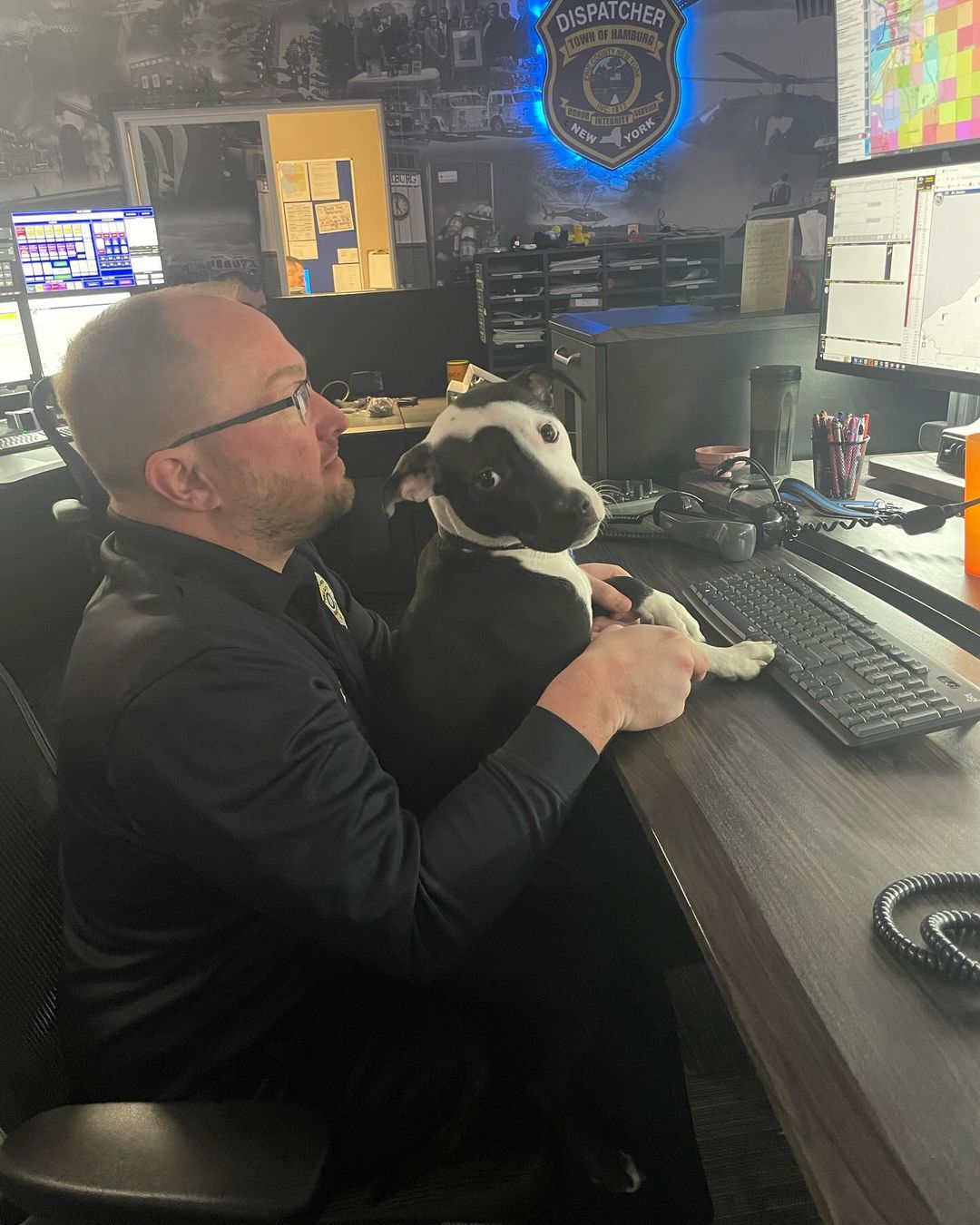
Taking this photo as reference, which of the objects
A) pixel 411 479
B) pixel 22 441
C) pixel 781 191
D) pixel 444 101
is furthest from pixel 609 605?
pixel 781 191

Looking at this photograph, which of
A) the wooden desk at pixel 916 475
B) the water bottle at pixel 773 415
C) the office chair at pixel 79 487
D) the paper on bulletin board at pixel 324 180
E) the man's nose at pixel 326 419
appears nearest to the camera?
the man's nose at pixel 326 419

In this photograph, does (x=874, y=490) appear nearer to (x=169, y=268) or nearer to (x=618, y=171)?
(x=618, y=171)

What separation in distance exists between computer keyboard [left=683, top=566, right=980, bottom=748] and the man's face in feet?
1.83

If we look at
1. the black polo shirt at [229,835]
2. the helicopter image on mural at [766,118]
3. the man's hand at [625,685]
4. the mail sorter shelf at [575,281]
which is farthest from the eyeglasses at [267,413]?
the helicopter image on mural at [766,118]

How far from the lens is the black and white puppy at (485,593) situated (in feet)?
3.78

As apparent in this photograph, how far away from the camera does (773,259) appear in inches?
75.9

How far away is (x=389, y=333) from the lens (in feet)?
14.2

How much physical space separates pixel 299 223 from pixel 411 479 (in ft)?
16.1

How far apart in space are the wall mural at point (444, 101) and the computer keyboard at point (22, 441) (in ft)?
7.93

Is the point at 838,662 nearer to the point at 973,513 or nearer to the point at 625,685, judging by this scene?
the point at 625,685

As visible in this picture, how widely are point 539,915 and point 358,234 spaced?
527 cm

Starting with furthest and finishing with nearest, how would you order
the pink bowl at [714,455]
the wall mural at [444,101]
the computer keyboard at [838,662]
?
the wall mural at [444,101] < the pink bowl at [714,455] < the computer keyboard at [838,662]

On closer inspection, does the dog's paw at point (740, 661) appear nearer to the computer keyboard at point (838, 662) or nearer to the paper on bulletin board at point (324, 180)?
the computer keyboard at point (838, 662)

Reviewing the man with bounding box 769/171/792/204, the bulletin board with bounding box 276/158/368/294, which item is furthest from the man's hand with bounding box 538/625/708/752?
the man with bounding box 769/171/792/204
